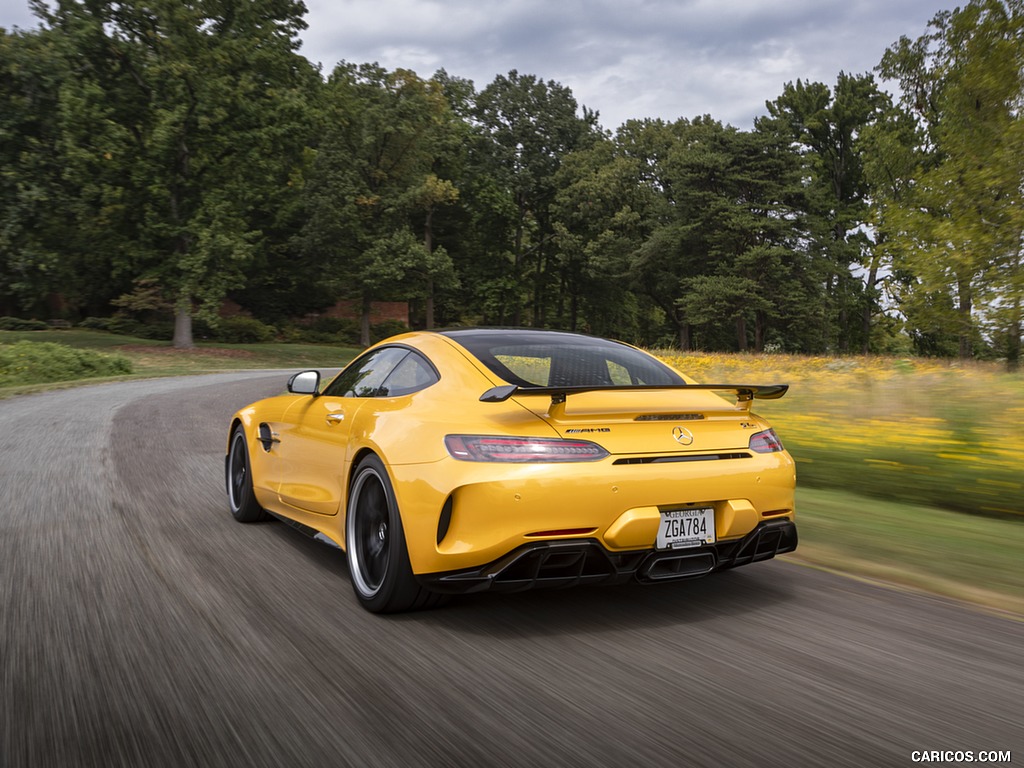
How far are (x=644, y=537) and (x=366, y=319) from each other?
48.3 m

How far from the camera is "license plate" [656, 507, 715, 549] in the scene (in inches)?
145

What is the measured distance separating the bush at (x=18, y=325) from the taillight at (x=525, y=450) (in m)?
46.6

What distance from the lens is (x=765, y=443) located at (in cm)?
415

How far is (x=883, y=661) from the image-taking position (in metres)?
3.36

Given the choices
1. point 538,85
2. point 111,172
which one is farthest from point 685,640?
point 538,85

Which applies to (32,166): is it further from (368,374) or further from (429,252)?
(368,374)

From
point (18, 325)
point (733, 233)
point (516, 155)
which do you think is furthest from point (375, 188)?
point (733, 233)

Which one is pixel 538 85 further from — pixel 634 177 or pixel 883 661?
pixel 883 661

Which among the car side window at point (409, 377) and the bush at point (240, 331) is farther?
the bush at point (240, 331)

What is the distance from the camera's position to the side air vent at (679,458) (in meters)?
3.67

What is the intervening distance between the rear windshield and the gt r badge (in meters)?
0.61

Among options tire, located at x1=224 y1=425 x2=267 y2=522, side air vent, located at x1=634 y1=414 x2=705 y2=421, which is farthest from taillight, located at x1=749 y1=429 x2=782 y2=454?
tire, located at x1=224 y1=425 x2=267 y2=522

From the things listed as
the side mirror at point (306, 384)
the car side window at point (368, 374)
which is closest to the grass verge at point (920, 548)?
the car side window at point (368, 374)

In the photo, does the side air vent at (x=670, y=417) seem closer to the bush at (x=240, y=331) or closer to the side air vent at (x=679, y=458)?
the side air vent at (x=679, y=458)
